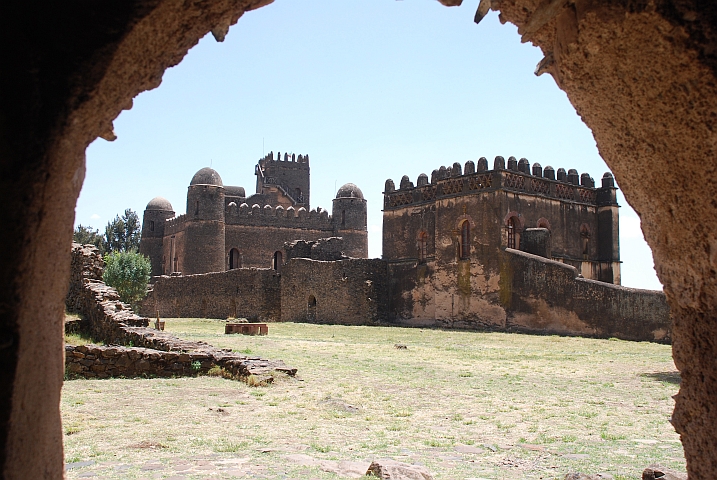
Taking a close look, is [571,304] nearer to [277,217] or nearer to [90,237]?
[277,217]

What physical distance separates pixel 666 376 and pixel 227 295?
25.6m

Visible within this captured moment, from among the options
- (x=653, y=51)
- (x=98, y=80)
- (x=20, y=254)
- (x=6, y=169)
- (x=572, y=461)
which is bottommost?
(x=572, y=461)

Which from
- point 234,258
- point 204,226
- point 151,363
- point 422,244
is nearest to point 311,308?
point 422,244

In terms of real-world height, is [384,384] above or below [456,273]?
below

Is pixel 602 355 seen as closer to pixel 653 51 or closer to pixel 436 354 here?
pixel 436 354

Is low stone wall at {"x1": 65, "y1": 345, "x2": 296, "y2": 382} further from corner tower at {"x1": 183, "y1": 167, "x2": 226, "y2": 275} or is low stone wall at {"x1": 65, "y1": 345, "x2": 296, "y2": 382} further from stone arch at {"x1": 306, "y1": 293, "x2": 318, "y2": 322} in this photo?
corner tower at {"x1": 183, "y1": 167, "x2": 226, "y2": 275}

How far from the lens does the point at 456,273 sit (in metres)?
26.0

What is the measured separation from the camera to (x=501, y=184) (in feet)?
81.9

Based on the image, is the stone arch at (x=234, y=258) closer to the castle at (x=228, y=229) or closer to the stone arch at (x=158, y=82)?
the castle at (x=228, y=229)

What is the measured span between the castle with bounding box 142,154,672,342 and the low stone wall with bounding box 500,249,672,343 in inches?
1.4

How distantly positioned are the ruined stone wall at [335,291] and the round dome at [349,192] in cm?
A: 1541

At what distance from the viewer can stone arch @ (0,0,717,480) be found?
228cm

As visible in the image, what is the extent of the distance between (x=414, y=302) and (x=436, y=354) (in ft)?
42.0

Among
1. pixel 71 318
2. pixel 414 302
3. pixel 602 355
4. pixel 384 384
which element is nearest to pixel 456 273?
pixel 414 302
